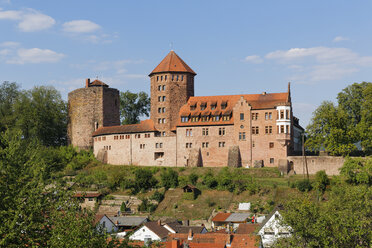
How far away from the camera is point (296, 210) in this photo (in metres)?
39.3

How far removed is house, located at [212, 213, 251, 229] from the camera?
58188 mm

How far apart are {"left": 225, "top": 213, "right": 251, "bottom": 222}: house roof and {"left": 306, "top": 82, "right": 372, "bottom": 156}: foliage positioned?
46.4 feet

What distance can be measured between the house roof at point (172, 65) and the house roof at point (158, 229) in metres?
27.7

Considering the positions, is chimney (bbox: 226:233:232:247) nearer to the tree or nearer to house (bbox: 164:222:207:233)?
house (bbox: 164:222:207:233)

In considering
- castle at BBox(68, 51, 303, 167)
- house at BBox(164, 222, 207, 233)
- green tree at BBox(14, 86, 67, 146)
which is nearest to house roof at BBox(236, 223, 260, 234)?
house at BBox(164, 222, 207, 233)

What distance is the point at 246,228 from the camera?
5244 centimetres

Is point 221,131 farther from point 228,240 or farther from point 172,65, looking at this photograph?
point 228,240

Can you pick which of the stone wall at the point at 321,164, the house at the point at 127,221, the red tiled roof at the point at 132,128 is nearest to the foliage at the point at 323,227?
the house at the point at 127,221

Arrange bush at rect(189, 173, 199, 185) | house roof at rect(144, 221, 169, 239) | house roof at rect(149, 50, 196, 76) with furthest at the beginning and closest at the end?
house roof at rect(149, 50, 196, 76) < bush at rect(189, 173, 199, 185) < house roof at rect(144, 221, 169, 239)

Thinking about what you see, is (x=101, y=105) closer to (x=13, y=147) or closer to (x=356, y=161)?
(x=356, y=161)

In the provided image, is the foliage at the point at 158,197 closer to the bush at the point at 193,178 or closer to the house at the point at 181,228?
the bush at the point at 193,178

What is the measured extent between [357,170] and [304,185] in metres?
6.01

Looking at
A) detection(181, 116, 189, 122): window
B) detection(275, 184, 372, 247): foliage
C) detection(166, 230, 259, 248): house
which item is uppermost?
detection(181, 116, 189, 122): window

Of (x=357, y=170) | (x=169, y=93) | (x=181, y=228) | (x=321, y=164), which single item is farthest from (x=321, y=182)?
(x=169, y=93)
